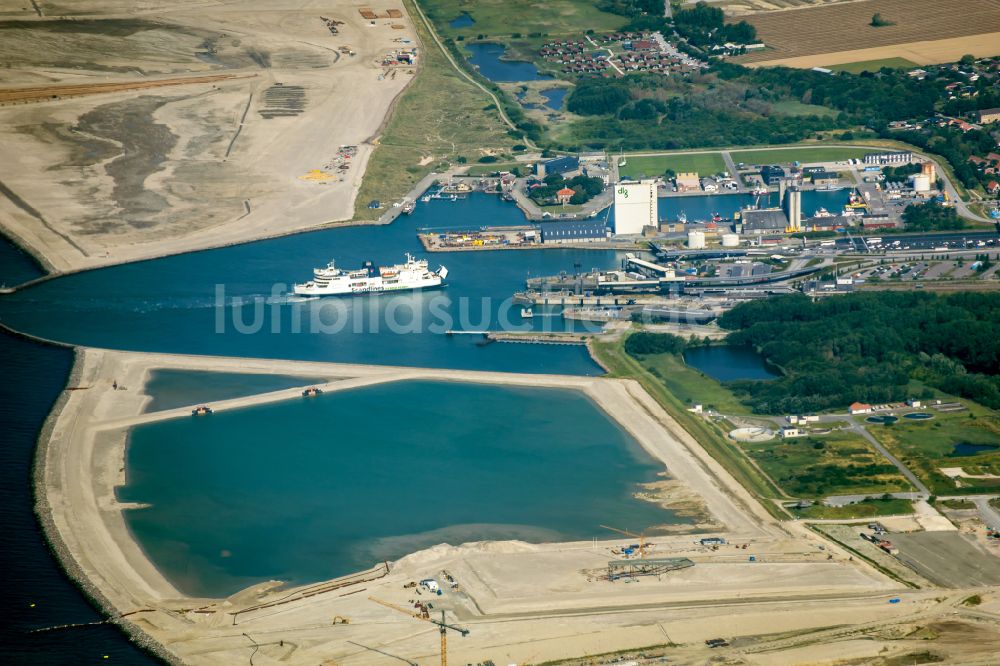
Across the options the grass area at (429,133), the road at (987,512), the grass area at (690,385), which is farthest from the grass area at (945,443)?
the grass area at (429,133)

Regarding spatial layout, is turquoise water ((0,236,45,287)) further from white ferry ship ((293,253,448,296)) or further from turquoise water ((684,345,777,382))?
turquoise water ((684,345,777,382))

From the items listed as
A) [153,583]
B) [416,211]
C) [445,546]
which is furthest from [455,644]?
[416,211]

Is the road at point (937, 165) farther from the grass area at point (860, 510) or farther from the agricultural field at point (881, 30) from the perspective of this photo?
the grass area at point (860, 510)

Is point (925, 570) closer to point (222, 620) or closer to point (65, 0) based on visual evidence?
point (222, 620)

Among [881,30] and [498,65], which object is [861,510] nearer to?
[498,65]

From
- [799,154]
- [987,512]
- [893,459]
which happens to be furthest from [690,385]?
[799,154]

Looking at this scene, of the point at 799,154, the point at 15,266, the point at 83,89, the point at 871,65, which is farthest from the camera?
the point at 871,65
